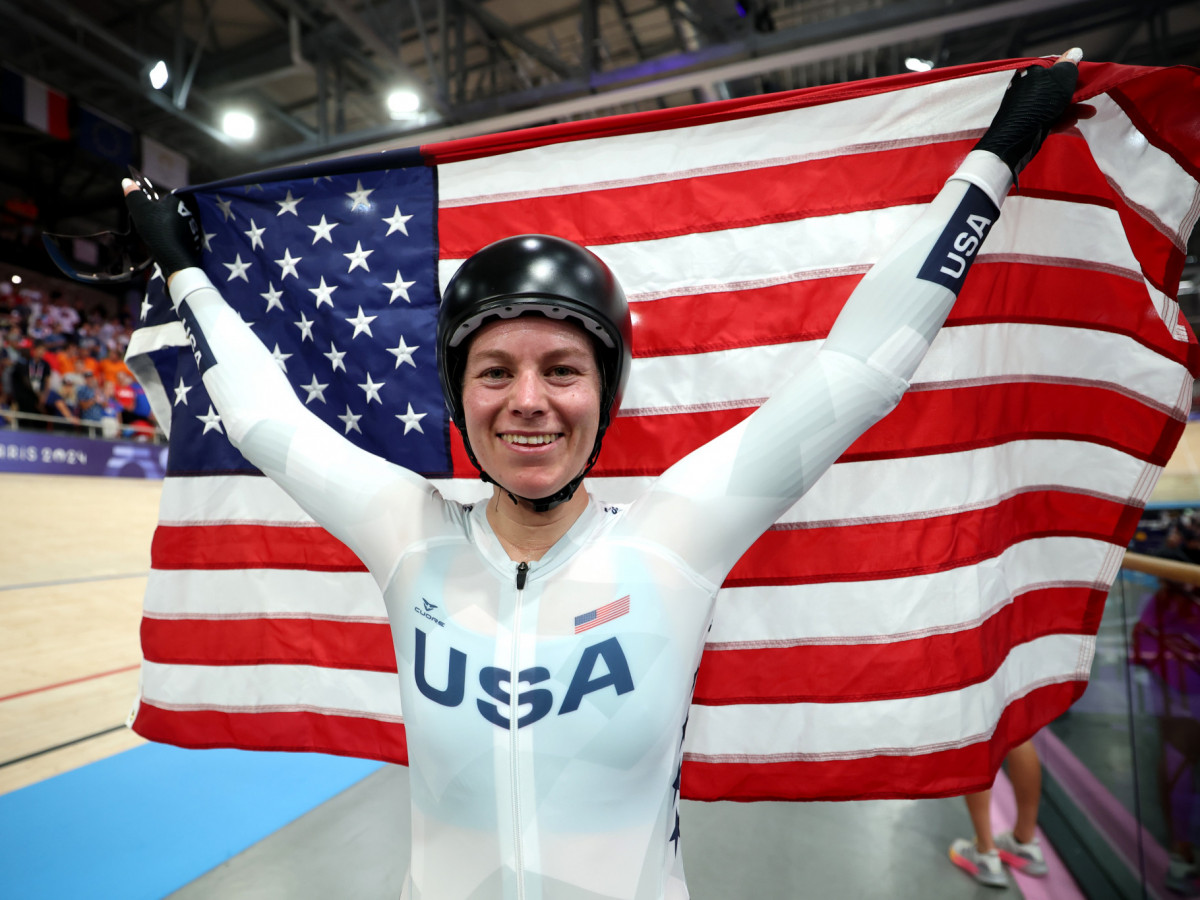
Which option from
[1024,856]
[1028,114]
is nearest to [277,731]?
[1028,114]

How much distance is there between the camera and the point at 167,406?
7.03ft

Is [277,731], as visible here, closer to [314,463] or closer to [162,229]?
[314,463]

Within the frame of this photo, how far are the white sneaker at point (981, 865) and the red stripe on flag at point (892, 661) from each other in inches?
72.1

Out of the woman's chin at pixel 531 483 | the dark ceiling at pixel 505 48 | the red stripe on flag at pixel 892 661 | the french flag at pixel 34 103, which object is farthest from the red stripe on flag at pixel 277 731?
the french flag at pixel 34 103

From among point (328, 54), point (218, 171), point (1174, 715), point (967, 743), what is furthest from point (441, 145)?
point (218, 171)

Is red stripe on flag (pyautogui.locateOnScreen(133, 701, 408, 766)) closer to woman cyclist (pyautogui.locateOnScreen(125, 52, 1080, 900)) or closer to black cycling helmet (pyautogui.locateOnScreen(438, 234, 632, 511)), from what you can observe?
woman cyclist (pyautogui.locateOnScreen(125, 52, 1080, 900))

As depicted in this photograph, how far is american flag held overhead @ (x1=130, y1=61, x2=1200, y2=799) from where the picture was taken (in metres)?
1.60

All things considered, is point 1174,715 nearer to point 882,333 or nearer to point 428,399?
point 882,333

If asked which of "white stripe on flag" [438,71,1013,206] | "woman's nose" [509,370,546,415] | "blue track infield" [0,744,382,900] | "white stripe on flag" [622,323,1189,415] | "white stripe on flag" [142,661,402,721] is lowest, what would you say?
"blue track infield" [0,744,382,900]

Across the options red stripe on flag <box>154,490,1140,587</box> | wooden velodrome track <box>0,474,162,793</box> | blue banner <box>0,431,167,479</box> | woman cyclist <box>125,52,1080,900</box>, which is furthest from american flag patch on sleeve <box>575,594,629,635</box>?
blue banner <box>0,431,167,479</box>

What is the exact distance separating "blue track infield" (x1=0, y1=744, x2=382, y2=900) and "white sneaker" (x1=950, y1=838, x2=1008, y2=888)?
307cm

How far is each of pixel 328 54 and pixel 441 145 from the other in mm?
8991

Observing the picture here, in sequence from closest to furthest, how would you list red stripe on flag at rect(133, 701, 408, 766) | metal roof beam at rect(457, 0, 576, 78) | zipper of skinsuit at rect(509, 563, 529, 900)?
zipper of skinsuit at rect(509, 563, 529, 900), red stripe on flag at rect(133, 701, 408, 766), metal roof beam at rect(457, 0, 576, 78)

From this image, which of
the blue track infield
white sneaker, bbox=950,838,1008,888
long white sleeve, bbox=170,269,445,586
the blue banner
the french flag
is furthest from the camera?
the blue banner
